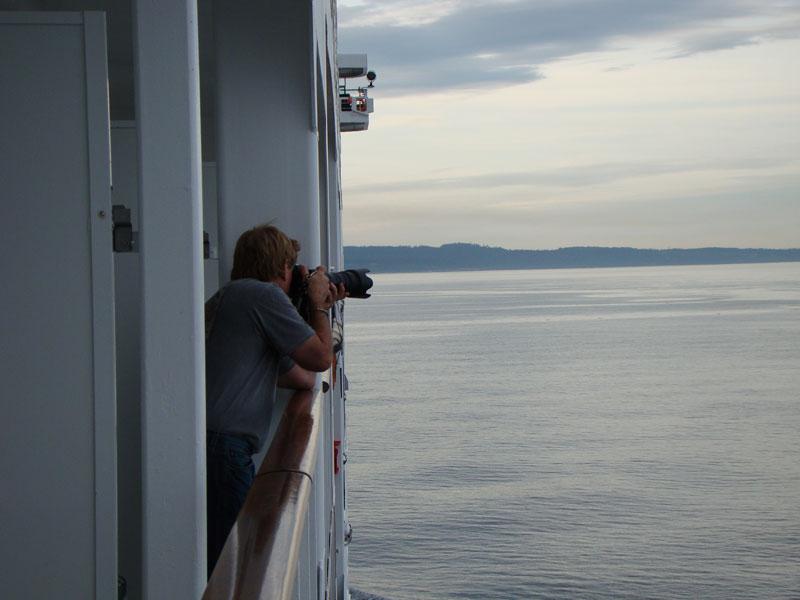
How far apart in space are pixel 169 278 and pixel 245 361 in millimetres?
1353

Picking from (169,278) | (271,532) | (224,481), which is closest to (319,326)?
(224,481)

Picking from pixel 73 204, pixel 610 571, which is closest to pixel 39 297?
pixel 73 204

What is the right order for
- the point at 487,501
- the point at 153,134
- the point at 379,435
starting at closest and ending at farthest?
1. the point at 153,134
2. the point at 487,501
3. the point at 379,435

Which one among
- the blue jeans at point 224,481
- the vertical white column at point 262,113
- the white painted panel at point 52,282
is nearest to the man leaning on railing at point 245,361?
the blue jeans at point 224,481

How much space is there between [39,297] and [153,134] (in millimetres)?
513

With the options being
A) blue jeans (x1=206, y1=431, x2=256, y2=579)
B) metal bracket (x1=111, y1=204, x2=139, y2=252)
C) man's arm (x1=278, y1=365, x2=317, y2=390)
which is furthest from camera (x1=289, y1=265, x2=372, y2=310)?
metal bracket (x1=111, y1=204, x2=139, y2=252)

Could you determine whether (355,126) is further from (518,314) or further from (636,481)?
(518,314)

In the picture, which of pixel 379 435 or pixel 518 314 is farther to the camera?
pixel 518 314

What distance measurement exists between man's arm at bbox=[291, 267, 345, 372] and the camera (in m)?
0.04

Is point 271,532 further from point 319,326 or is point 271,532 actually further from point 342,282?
point 342,282

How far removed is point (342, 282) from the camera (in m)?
3.79

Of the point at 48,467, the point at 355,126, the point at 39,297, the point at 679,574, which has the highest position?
the point at 355,126

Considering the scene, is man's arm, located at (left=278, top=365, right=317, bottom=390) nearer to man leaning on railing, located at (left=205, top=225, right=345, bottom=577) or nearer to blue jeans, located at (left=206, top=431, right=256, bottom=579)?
man leaning on railing, located at (left=205, top=225, right=345, bottom=577)

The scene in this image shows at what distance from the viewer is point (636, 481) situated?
30.5 meters
